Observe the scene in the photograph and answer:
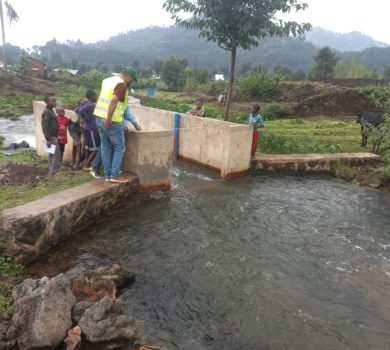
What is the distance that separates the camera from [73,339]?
3.52m

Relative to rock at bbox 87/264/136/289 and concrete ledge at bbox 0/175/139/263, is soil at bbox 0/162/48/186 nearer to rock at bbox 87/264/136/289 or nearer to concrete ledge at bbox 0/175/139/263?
concrete ledge at bbox 0/175/139/263

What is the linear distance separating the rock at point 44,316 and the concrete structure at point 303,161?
692 cm

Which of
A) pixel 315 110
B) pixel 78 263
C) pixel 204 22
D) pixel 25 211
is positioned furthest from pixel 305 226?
pixel 315 110

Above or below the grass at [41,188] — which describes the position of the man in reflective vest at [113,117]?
above

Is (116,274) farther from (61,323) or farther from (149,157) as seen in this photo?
(149,157)

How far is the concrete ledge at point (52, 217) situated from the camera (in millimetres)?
5008

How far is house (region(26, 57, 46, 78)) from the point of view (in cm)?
5066

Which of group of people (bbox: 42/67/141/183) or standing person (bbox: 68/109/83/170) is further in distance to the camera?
standing person (bbox: 68/109/83/170)

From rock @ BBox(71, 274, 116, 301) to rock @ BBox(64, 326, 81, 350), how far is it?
1.86ft

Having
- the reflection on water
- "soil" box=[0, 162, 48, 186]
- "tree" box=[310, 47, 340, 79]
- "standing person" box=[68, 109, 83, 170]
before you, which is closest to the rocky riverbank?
"soil" box=[0, 162, 48, 186]

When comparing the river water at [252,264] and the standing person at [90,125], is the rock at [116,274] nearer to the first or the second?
the river water at [252,264]

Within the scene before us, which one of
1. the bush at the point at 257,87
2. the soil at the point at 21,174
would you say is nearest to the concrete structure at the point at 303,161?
the soil at the point at 21,174

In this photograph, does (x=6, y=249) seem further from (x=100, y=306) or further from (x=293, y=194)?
(x=293, y=194)

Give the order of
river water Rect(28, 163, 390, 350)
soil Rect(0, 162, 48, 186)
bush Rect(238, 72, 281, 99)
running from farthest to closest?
bush Rect(238, 72, 281, 99) → soil Rect(0, 162, 48, 186) → river water Rect(28, 163, 390, 350)
